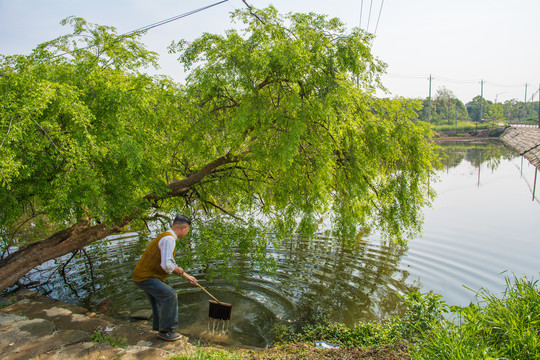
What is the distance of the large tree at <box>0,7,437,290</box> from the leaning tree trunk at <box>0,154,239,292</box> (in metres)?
0.02

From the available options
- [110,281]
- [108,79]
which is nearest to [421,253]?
[110,281]

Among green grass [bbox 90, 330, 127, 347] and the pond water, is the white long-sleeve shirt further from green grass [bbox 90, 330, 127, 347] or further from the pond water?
the pond water

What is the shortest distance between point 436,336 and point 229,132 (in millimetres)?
5320

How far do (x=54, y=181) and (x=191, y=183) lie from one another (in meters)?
3.65

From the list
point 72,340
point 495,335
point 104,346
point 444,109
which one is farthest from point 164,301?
point 444,109

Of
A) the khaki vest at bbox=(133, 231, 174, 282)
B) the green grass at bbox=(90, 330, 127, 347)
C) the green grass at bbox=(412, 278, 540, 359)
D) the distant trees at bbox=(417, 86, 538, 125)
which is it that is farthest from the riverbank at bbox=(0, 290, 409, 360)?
the distant trees at bbox=(417, 86, 538, 125)

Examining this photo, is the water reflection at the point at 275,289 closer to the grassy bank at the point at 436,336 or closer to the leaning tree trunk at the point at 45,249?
the grassy bank at the point at 436,336

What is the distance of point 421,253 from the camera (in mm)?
11570

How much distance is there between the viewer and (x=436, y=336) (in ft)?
15.0

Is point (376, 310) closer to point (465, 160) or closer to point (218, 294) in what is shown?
point (218, 294)

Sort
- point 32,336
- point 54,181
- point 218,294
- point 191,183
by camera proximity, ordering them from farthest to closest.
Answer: point 191,183, point 218,294, point 54,181, point 32,336

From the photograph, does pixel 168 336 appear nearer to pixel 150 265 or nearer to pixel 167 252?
pixel 150 265

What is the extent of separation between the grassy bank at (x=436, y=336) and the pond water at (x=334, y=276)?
73cm

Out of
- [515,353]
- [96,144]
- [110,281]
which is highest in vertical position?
[96,144]
